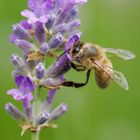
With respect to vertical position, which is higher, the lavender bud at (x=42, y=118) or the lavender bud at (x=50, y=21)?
the lavender bud at (x=50, y=21)

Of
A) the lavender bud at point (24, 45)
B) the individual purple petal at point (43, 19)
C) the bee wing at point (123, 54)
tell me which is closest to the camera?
the individual purple petal at point (43, 19)

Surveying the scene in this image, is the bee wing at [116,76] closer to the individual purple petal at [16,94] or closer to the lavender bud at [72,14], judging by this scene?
the lavender bud at [72,14]

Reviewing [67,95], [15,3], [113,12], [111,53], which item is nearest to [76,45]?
[111,53]

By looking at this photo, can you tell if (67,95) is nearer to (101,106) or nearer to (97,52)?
(101,106)

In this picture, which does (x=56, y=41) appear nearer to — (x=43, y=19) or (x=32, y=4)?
(x=43, y=19)

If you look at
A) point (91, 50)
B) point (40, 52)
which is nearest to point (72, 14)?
point (91, 50)

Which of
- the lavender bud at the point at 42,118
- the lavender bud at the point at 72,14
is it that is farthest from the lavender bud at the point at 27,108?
the lavender bud at the point at 72,14

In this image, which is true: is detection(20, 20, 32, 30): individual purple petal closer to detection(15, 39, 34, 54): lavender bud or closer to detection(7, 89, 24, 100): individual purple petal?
detection(15, 39, 34, 54): lavender bud

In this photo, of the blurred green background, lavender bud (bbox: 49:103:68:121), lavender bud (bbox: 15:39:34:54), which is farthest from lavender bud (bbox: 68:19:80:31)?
the blurred green background

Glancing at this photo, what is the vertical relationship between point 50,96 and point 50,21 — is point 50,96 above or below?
below
